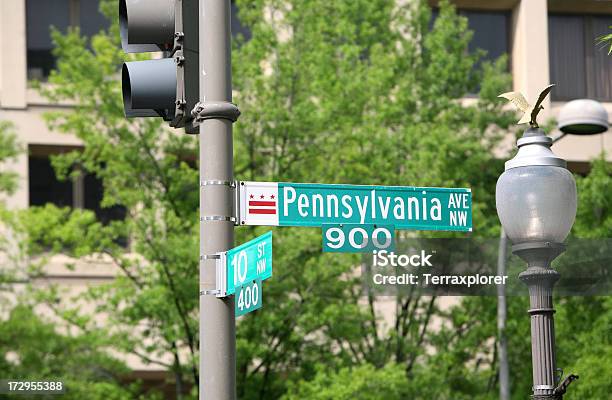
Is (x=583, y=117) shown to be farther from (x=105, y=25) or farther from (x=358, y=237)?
(x=105, y=25)

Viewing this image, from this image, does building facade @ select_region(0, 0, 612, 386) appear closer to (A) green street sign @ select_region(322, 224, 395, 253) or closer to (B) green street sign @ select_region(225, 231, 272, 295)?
(A) green street sign @ select_region(322, 224, 395, 253)

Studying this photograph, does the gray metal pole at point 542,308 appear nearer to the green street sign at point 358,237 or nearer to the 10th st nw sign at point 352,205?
the 10th st nw sign at point 352,205

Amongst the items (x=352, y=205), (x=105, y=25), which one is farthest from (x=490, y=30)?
(x=352, y=205)

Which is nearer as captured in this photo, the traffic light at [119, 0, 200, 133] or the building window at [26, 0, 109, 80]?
the traffic light at [119, 0, 200, 133]

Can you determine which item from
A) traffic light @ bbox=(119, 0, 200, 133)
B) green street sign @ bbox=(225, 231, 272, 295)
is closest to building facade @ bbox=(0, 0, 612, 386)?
traffic light @ bbox=(119, 0, 200, 133)

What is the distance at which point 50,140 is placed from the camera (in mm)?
32594

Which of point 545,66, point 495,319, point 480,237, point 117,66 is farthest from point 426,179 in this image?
point 545,66

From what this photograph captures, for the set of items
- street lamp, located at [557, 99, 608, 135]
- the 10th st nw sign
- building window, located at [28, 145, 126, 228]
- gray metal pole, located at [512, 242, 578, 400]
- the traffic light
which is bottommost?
gray metal pole, located at [512, 242, 578, 400]

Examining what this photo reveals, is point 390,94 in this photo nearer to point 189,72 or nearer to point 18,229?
point 18,229

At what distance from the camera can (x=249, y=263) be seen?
7.48 m

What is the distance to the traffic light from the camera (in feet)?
25.5

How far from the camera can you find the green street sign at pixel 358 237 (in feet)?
26.7

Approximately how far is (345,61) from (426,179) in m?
3.16

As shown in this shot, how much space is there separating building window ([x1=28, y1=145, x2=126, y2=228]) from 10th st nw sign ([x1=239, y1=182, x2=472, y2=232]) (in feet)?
81.1
